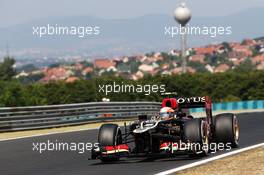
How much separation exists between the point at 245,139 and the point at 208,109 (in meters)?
2.57

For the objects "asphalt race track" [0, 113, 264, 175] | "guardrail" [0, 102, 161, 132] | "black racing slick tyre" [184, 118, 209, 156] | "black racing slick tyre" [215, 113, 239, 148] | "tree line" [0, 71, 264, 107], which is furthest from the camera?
"tree line" [0, 71, 264, 107]

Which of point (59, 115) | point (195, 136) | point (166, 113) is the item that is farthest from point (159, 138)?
point (59, 115)

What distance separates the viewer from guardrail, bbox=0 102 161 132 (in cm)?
2408

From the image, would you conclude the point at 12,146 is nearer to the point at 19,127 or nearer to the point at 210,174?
the point at 19,127

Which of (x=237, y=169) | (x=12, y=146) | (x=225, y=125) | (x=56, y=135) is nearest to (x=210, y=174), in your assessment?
(x=237, y=169)

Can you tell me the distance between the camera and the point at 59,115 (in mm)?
26188

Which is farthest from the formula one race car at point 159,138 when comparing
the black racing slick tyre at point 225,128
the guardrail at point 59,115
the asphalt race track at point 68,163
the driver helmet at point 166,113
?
the guardrail at point 59,115

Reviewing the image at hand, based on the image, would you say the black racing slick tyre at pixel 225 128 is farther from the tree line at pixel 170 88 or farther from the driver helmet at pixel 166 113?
the tree line at pixel 170 88

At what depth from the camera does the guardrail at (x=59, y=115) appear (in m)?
24.1

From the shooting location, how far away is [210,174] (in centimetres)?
1040

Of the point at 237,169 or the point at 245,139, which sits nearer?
Result: the point at 237,169

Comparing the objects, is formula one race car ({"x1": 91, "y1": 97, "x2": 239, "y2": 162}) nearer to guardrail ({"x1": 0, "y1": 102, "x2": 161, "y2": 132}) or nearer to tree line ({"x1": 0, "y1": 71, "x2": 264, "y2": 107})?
guardrail ({"x1": 0, "y1": 102, "x2": 161, "y2": 132})

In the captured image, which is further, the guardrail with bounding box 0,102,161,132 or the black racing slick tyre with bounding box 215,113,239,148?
the guardrail with bounding box 0,102,161,132

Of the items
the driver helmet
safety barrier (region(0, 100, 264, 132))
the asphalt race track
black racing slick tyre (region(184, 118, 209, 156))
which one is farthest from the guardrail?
black racing slick tyre (region(184, 118, 209, 156))
